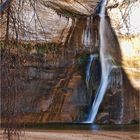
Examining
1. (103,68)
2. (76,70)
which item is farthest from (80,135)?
(103,68)

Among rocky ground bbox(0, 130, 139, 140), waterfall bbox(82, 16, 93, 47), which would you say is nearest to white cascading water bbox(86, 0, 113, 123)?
waterfall bbox(82, 16, 93, 47)

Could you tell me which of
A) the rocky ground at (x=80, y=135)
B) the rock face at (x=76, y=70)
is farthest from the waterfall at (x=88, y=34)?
the rocky ground at (x=80, y=135)

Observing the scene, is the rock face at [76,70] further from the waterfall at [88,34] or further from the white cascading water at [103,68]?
the white cascading water at [103,68]

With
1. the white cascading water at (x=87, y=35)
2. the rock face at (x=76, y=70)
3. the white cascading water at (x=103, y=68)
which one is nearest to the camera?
the rock face at (x=76, y=70)

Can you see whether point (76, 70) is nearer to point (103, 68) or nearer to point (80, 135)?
point (103, 68)

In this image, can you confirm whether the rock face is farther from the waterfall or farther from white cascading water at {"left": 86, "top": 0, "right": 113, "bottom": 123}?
white cascading water at {"left": 86, "top": 0, "right": 113, "bottom": 123}

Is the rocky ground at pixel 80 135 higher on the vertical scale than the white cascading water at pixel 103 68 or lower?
lower

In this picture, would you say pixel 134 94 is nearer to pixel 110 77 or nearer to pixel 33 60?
pixel 110 77

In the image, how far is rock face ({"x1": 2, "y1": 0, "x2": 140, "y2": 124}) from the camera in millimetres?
15508

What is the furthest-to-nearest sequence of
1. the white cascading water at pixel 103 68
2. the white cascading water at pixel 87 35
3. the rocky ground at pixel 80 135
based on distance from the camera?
the white cascading water at pixel 87 35
the white cascading water at pixel 103 68
the rocky ground at pixel 80 135

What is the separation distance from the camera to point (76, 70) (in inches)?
632

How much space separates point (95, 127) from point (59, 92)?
7.22 ft

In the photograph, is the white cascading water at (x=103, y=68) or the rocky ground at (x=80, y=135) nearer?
the rocky ground at (x=80, y=135)

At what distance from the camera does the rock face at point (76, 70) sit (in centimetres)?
1551
